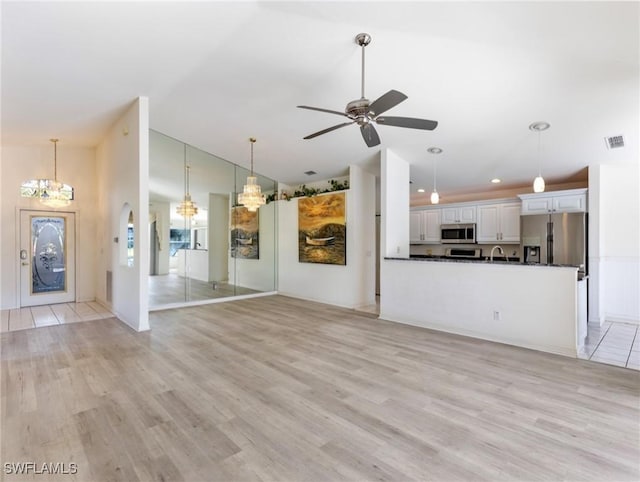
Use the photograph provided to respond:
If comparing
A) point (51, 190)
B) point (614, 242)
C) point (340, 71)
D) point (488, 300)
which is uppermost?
point (340, 71)

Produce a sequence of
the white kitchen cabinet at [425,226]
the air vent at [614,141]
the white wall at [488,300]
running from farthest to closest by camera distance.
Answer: the white kitchen cabinet at [425,226] → the air vent at [614,141] → the white wall at [488,300]

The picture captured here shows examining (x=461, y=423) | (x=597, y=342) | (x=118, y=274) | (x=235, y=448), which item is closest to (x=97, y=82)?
(x=118, y=274)

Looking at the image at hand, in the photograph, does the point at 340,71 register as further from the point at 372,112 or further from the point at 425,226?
the point at 425,226

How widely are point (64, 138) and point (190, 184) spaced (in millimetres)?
2592

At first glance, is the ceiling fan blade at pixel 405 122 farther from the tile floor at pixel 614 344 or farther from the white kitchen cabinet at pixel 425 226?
the white kitchen cabinet at pixel 425 226

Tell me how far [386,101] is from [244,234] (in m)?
6.11

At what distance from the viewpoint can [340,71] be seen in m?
3.96

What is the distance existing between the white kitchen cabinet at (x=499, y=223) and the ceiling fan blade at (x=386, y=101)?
5502 millimetres

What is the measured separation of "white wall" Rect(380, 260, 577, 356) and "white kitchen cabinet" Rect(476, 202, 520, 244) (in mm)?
3053

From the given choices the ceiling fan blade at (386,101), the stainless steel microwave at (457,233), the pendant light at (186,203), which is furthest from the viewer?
the stainless steel microwave at (457,233)

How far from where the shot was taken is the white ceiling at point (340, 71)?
9.84 feet

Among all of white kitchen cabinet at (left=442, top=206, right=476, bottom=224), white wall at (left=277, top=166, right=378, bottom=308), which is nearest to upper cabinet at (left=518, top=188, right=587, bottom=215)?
white kitchen cabinet at (left=442, top=206, right=476, bottom=224)
